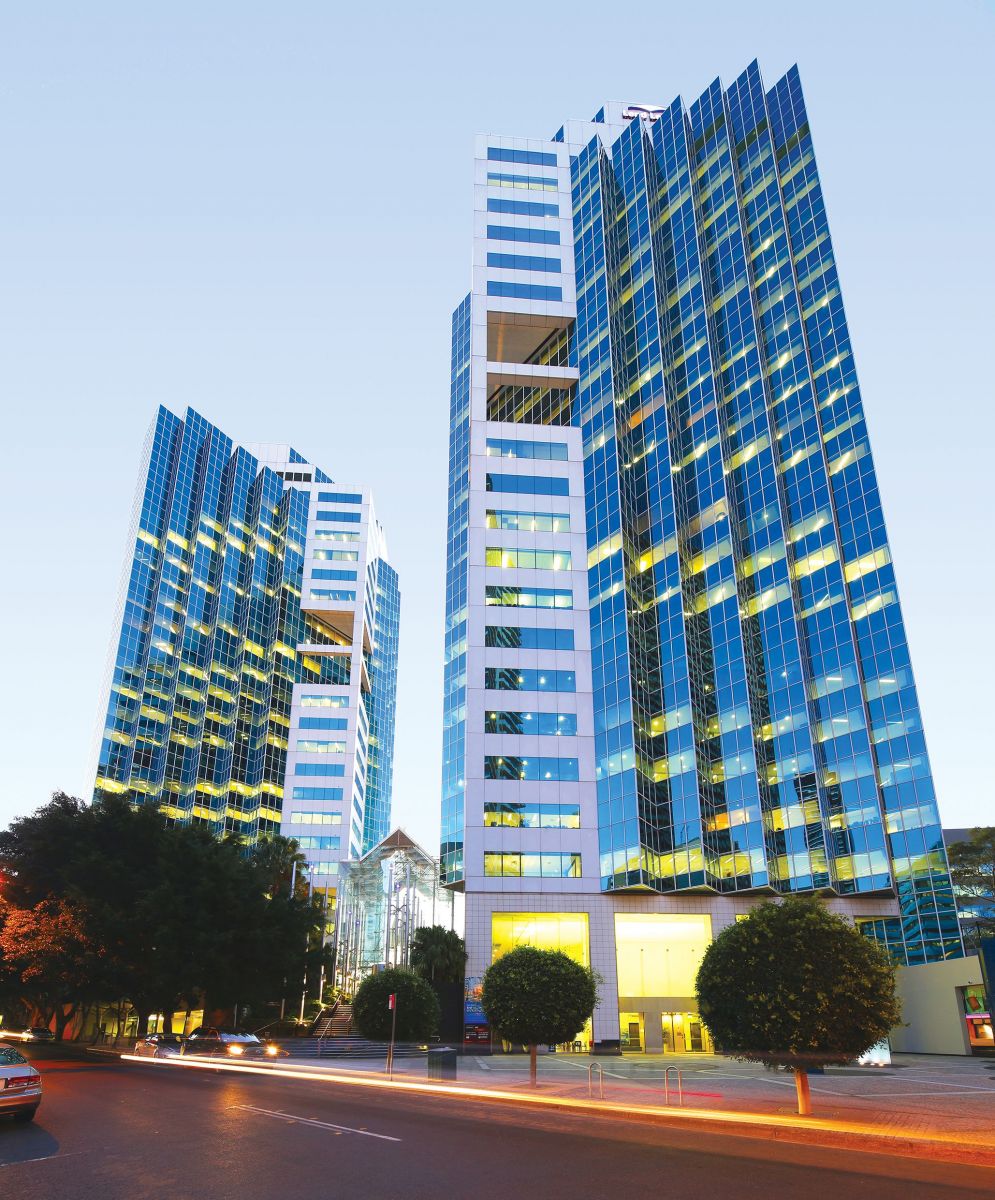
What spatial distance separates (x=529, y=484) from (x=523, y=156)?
40333mm

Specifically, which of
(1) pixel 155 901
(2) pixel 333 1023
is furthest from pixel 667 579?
(2) pixel 333 1023

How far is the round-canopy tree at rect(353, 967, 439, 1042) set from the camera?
41812mm

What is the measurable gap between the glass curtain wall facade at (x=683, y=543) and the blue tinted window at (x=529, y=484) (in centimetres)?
22

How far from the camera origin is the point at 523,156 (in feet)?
302

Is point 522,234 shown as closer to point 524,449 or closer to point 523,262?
point 523,262

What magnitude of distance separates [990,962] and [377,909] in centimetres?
6145

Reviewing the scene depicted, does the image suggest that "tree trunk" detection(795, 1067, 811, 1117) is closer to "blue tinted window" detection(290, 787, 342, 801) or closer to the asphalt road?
the asphalt road

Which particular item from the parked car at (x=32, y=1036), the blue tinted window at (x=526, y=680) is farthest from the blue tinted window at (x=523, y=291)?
the parked car at (x=32, y=1036)

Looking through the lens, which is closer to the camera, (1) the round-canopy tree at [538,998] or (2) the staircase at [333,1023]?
(1) the round-canopy tree at [538,998]

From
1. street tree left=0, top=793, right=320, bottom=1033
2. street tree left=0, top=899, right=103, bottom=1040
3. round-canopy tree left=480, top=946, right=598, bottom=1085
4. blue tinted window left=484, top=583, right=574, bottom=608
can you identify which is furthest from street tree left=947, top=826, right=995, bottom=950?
street tree left=0, top=899, right=103, bottom=1040

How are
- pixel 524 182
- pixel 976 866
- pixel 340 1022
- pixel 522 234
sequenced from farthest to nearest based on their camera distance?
pixel 524 182 → pixel 522 234 → pixel 976 866 → pixel 340 1022

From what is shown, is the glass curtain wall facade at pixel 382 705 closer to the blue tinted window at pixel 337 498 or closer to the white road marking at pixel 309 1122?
the blue tinted window at pixel 337 498

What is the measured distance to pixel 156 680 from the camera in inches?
5202

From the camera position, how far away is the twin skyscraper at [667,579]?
64250 millimetres
